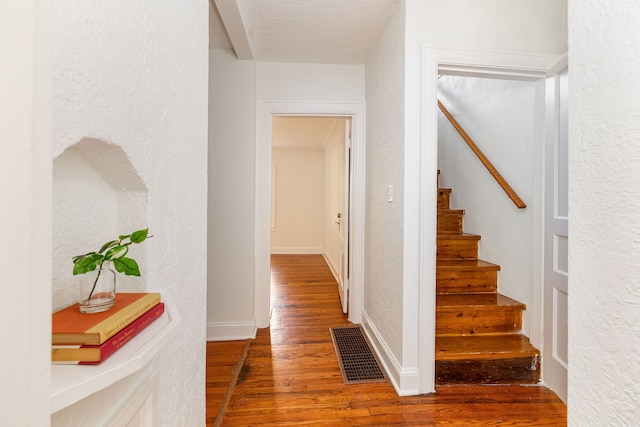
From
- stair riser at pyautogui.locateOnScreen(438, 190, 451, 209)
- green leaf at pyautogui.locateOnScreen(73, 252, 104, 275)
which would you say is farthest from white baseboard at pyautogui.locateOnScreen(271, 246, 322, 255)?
green leaf at pyautogui.locateOnScreen(73, 252, 104, 275)

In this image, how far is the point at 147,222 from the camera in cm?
78

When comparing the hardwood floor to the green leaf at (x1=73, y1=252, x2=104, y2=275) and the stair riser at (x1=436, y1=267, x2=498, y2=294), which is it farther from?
the green leaf at (x1=73, y1=252, x2=104, y2=275)

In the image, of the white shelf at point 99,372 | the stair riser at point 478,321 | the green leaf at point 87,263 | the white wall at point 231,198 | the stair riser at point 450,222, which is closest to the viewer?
the white shelf at point 99,372

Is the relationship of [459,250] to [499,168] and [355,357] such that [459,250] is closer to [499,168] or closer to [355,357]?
[499,168]

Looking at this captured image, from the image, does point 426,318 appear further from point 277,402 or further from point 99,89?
point 99,89

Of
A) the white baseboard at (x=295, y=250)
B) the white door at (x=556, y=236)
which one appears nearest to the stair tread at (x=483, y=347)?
the white door at (x=556, y=236)

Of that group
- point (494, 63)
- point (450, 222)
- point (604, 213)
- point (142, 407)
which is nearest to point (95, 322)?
point (142, 407)

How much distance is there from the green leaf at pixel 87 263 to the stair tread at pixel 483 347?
1.88 m

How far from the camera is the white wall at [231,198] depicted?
2416mm

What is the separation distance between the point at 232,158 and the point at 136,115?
1.75 m

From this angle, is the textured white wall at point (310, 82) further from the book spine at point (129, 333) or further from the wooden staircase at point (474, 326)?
the book spine at point (129, 333)

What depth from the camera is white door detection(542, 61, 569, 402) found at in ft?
5.50

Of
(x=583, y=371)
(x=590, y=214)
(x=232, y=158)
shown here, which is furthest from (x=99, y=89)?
(x=232, y=158)

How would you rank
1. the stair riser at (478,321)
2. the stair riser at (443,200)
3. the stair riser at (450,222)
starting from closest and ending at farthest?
1. the stair riser at (478,321)
2. the stair riser at (450,222)
3. the stair riser at (443,200)
